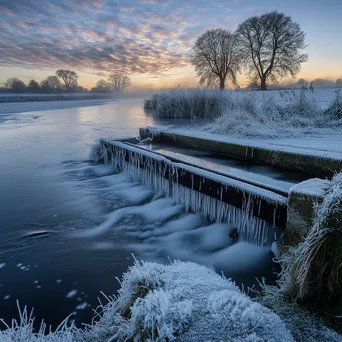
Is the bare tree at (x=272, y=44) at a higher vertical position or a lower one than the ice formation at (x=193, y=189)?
higher

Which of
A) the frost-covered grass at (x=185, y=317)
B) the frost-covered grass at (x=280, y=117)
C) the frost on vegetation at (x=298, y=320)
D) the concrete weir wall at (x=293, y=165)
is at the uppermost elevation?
the frost-covered grass at (x=280, y=117)

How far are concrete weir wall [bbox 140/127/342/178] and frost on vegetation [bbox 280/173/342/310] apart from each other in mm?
2737

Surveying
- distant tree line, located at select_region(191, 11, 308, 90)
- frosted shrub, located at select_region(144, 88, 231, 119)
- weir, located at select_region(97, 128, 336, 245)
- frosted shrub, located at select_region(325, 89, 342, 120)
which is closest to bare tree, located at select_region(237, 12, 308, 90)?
distant tree line, located at select_region(191, 11, 308, 90)

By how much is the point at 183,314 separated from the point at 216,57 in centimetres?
3227

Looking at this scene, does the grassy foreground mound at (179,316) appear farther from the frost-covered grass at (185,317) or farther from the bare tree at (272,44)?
the bare tree at (272,44)

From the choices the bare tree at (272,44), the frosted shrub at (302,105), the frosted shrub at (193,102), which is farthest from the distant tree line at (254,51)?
the frosted shrub at (302,105)

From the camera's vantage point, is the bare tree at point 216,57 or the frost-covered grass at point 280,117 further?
the bare tree at point 216,57

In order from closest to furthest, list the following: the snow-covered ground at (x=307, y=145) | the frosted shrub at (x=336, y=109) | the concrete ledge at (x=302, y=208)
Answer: the concrete ledge at (x=302, y=208), the snow-covered ground at (x=307, y=145), the frosted shrub at (x=336, y=109)

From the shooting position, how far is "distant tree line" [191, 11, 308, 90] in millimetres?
24969

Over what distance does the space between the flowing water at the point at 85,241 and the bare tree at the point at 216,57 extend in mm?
27428

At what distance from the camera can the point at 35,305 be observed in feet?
8.20

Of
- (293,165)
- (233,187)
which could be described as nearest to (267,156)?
(293,165)

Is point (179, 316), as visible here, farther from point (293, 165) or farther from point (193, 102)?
point (193, 102)

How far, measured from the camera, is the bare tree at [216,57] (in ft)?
96.9
